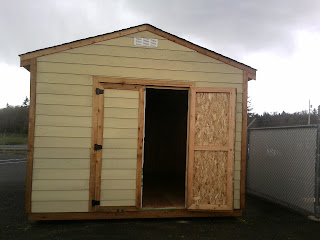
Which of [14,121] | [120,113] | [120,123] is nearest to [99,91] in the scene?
[120,113]

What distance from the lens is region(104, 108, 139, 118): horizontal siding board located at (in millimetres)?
5152

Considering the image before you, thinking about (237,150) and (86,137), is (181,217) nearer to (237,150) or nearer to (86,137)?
(237,150)

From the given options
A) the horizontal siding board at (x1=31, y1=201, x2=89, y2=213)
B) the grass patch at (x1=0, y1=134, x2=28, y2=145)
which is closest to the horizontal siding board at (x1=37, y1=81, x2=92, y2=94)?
the horizontal siding board at (x1=31, y1=201, x2=89, y2=213)

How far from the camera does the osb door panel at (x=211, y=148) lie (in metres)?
5.32

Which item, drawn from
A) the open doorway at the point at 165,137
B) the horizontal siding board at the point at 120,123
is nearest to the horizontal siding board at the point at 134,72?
the horizontal siding board at the point at 120,123

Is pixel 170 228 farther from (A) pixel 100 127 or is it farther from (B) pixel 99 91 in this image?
(B) pixel 99 91

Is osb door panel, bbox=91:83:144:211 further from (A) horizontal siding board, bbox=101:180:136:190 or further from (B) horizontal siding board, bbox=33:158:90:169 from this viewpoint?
(B) horizontal siding board, bbox=33:158:90:169

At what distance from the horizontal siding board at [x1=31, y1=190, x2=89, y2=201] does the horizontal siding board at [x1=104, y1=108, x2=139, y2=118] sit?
1.31 metres

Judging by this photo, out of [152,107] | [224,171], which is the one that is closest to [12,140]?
[152,107]

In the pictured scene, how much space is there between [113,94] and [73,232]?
2223 mm

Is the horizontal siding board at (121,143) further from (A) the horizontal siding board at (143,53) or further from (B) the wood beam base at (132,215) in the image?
(A) the horizontal siding board at (143,53)

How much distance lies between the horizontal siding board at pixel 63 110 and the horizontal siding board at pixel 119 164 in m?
0.83

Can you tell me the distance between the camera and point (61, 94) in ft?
16.6

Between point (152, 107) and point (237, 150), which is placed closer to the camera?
point (237, 150)
